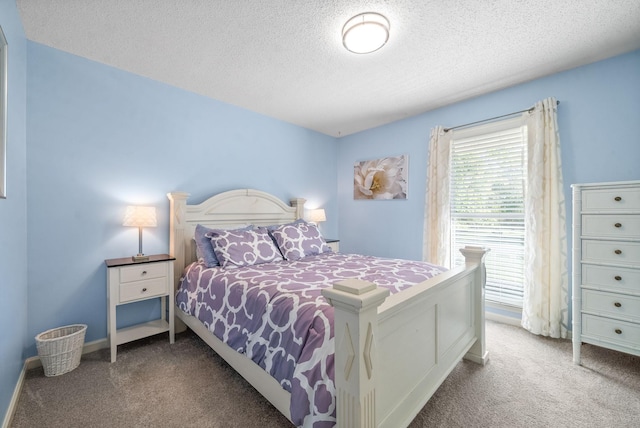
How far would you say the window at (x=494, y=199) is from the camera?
2.70 m

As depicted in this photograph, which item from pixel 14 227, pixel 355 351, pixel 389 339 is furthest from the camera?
pixel 14 227

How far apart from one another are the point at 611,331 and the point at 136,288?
3.57 meters

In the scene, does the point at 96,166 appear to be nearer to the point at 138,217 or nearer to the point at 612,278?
the point at 138,217

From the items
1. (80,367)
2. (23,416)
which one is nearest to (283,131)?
(80,367)

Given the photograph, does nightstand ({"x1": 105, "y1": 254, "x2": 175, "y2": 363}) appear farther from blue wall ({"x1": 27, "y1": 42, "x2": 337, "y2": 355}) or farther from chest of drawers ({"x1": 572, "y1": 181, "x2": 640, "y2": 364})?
chest of drawers ({"x1": 572, "y1": 181, "x2": 640, "y2": 364})

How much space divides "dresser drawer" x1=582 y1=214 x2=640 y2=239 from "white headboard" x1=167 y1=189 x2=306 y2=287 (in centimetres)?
286

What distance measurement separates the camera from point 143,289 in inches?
87.7

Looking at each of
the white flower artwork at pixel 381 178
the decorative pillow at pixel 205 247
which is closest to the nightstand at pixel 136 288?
the decorative pillow at pixel 205 247

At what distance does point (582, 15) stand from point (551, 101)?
0.82m

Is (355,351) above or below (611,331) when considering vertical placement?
above

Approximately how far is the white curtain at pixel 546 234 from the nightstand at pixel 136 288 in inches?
131

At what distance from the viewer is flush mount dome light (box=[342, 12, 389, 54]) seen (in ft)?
5.72

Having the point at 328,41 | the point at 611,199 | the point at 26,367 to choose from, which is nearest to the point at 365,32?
the point at 328,41

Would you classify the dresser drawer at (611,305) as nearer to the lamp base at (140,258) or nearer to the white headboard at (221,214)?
the white headboard at (221,214)
